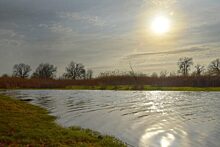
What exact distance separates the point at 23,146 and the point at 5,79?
66.3m

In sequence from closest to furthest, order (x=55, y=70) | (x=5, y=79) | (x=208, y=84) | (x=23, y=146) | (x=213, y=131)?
(x=23, y=146), (x=213, y=131), (x=208, y=84), (x=5, y=79), (x=55, y=70)

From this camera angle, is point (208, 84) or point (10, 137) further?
point (208, 84)

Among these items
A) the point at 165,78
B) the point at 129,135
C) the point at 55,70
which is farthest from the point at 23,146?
the point at 55,70

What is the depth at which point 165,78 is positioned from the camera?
2662 inches

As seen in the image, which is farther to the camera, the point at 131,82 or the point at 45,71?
the point at 45,71

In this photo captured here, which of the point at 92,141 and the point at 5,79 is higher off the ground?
the point at 5,79

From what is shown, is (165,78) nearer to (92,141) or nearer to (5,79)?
(5,79)

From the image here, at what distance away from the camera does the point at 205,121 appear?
1942 cm

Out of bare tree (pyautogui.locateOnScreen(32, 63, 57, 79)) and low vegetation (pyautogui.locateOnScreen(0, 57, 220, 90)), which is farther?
bare tree (pyautogui.locateOnScreen(32, 63, 57, 79))

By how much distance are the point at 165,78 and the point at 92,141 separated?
56.8 metres

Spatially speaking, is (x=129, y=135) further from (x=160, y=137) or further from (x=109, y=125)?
(x=109, y=125)

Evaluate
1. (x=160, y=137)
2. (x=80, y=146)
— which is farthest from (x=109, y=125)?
(x=80, y=146)

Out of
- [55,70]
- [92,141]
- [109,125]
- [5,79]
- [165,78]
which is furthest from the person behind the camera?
[55,70]

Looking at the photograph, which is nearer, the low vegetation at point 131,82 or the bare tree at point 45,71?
the low vegetation at point 131,82
